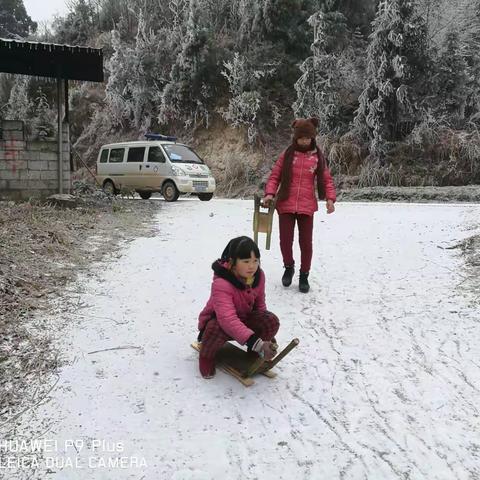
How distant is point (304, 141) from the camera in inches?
192

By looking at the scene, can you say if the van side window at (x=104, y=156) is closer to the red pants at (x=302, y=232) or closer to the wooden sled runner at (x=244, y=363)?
the red pants at (x=302, y=232)

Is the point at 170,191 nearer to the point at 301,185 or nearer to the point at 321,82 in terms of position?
the point at 321,82

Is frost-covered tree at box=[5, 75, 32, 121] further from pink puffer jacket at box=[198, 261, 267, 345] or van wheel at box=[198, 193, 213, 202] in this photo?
pink puffer jacket at box=[198, 261, 267, 345]

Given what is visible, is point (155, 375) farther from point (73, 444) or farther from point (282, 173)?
point (282, 173)

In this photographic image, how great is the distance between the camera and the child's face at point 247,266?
10.4 feet

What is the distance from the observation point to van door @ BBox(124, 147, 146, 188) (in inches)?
574

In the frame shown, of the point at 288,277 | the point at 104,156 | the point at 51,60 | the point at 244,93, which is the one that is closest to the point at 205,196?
the point at 104,156

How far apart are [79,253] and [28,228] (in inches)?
45.4

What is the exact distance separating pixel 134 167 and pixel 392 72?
8.70m

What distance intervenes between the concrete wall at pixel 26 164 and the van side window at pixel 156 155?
11.5 ft

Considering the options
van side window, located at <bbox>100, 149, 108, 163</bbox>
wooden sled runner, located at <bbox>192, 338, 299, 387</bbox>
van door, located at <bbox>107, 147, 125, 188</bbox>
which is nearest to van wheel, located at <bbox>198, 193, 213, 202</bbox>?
van door, located at <bbox>107, 147, 125, 188</bbox>

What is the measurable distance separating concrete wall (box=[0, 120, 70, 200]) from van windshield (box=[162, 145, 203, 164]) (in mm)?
3615

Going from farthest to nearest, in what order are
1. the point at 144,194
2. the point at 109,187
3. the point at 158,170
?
the point at 109,187, the point at 144,194, the point at 158,170

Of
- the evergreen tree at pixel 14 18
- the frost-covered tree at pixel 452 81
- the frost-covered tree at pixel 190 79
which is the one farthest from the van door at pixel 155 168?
the evergreen tree at pixel 14 18
